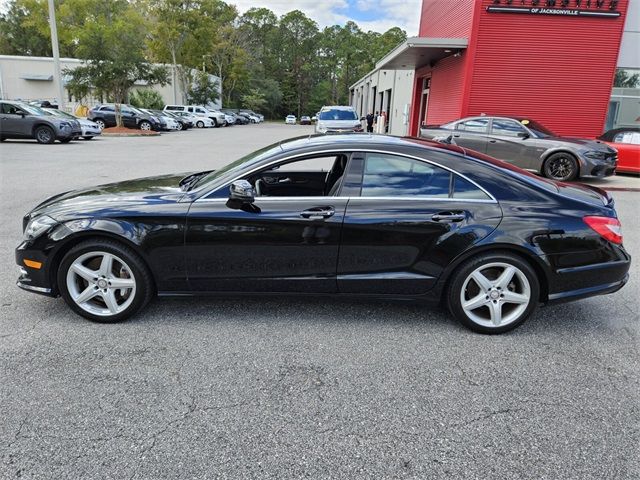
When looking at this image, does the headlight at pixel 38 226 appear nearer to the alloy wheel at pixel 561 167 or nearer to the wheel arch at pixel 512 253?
the wheel arch at pixel 512 253

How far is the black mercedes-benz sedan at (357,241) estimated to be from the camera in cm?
358

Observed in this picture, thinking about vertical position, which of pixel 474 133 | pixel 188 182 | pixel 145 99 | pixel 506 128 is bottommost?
pixel 188 182

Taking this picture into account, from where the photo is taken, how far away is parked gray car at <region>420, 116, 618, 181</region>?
1092cm

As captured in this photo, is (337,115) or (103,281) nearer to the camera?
(103,281)

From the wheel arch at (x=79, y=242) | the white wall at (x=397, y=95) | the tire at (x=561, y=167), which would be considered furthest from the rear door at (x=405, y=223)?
the white wall at (x=397, y=95)

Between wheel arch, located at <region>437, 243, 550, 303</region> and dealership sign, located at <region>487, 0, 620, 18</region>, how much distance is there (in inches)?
532

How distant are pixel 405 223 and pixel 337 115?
17.7 metres

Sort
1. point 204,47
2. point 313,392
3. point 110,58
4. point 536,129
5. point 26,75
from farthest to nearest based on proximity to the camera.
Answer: point 204,47 → point 26,75 → point 110,58 → point 536,129 → point 313,392

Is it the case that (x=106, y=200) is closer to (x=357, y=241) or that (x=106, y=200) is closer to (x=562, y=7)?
(x=357, y=241)

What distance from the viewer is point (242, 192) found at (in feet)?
11.3

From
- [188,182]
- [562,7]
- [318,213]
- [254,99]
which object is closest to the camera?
[318,213]

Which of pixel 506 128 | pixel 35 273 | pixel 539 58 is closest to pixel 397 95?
pixel 539 58

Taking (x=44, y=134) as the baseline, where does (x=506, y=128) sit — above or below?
above

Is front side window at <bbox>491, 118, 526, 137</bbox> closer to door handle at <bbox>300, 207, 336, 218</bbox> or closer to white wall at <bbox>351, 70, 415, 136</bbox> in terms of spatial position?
door handle at <bbox>300, 207, 336, 218</bbox>
